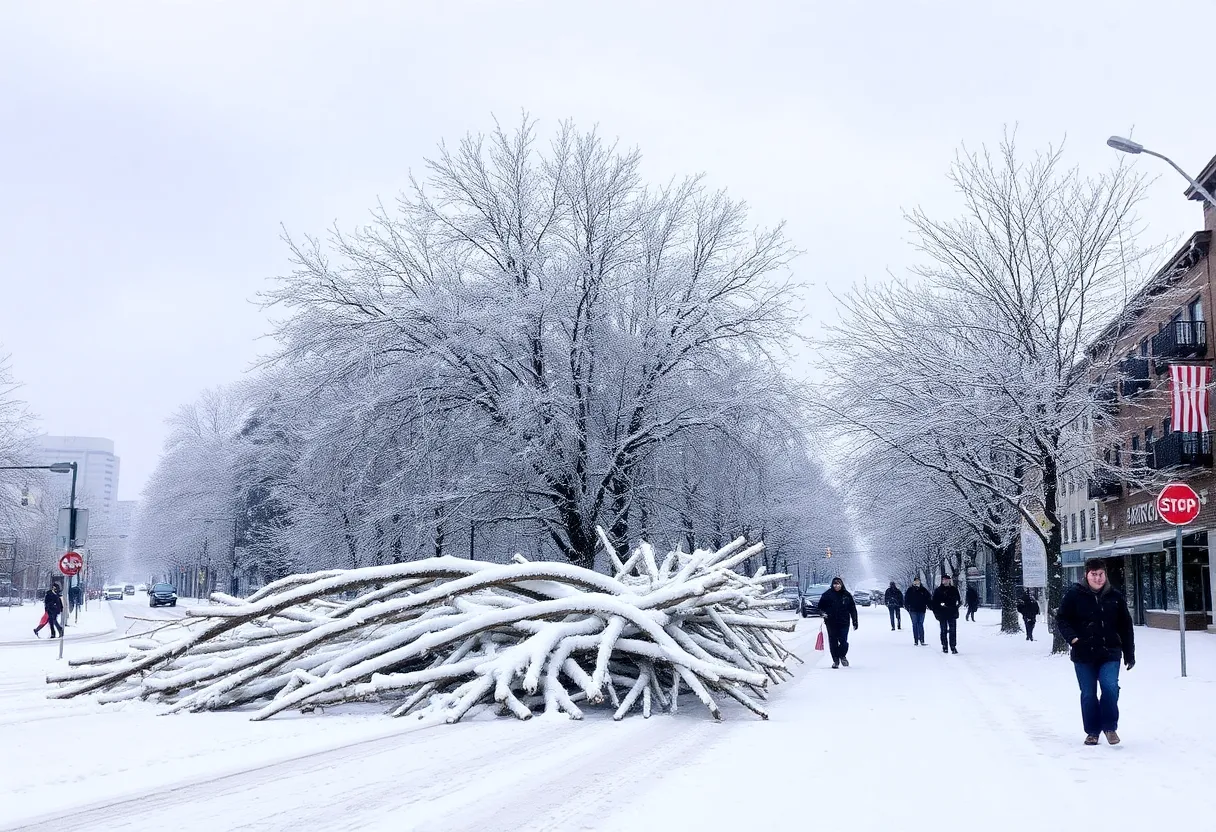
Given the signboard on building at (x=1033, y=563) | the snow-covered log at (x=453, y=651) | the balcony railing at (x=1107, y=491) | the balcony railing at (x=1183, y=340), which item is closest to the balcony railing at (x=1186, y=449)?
the balcony railing at (x=1183, y=340)

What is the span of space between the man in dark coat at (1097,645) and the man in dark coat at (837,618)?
863 cm

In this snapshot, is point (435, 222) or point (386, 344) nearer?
point (386, 344)

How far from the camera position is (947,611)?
2261 centimetres

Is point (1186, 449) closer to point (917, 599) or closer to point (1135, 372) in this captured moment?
point (1135, 372)

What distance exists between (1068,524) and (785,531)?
17.4 meters

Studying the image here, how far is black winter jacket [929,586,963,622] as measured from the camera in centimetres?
2261

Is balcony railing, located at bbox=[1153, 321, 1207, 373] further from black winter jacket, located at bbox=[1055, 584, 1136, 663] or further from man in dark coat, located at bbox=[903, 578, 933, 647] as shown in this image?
black winter jacket, located at bbox=[1055, 584, 1136, 663]

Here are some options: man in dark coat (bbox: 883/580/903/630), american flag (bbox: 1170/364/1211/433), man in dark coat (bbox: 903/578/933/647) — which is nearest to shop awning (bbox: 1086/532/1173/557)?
man in dark coat (bbox: 883/580/903/630)

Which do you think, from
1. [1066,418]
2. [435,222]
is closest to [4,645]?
[435,222]

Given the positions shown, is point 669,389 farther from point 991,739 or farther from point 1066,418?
point 991,739

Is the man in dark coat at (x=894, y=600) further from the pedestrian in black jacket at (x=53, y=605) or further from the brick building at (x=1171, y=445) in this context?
the pedestrian in black jacket at (x=53, y=605)

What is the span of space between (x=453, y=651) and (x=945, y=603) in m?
14.1

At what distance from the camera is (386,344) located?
23.2 m

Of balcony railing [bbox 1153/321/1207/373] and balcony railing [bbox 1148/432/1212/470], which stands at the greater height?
balcony railing [bbox 1153/321/1207/373]
